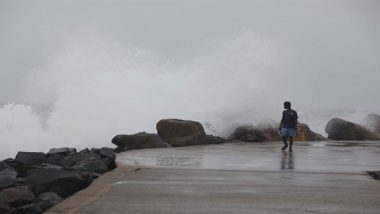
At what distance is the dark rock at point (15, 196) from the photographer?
19.4ft

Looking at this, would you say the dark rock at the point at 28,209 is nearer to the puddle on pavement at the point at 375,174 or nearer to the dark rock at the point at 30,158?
the dark rock at the point at 30,158

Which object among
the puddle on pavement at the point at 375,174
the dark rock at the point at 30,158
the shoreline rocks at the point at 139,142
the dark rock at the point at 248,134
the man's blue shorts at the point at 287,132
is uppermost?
the dark rock at the point at 248,134

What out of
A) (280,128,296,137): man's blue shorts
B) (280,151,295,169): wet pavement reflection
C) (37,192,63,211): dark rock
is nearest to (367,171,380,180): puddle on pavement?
(280,151,295,169): wet pavement reflection

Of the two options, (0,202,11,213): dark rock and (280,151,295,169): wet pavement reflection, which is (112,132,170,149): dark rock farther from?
(0,202,11,213): dark rock

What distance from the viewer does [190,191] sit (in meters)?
6.54

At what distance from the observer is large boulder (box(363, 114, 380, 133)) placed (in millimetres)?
26062

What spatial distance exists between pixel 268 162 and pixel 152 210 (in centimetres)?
535

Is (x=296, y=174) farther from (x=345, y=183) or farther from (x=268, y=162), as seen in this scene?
(x=268, y=162)

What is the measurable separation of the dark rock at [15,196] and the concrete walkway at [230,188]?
51 centimetres

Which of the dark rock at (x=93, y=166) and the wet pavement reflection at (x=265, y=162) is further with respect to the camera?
the wet pavement reflection at (x=265, y=162)

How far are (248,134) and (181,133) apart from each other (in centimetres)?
389

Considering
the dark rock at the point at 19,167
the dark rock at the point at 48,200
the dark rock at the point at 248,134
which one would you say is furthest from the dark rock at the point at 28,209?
the dark rock at the point at 248,134

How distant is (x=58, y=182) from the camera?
682 cm

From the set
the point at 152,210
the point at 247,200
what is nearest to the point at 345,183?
the point at 247,200
